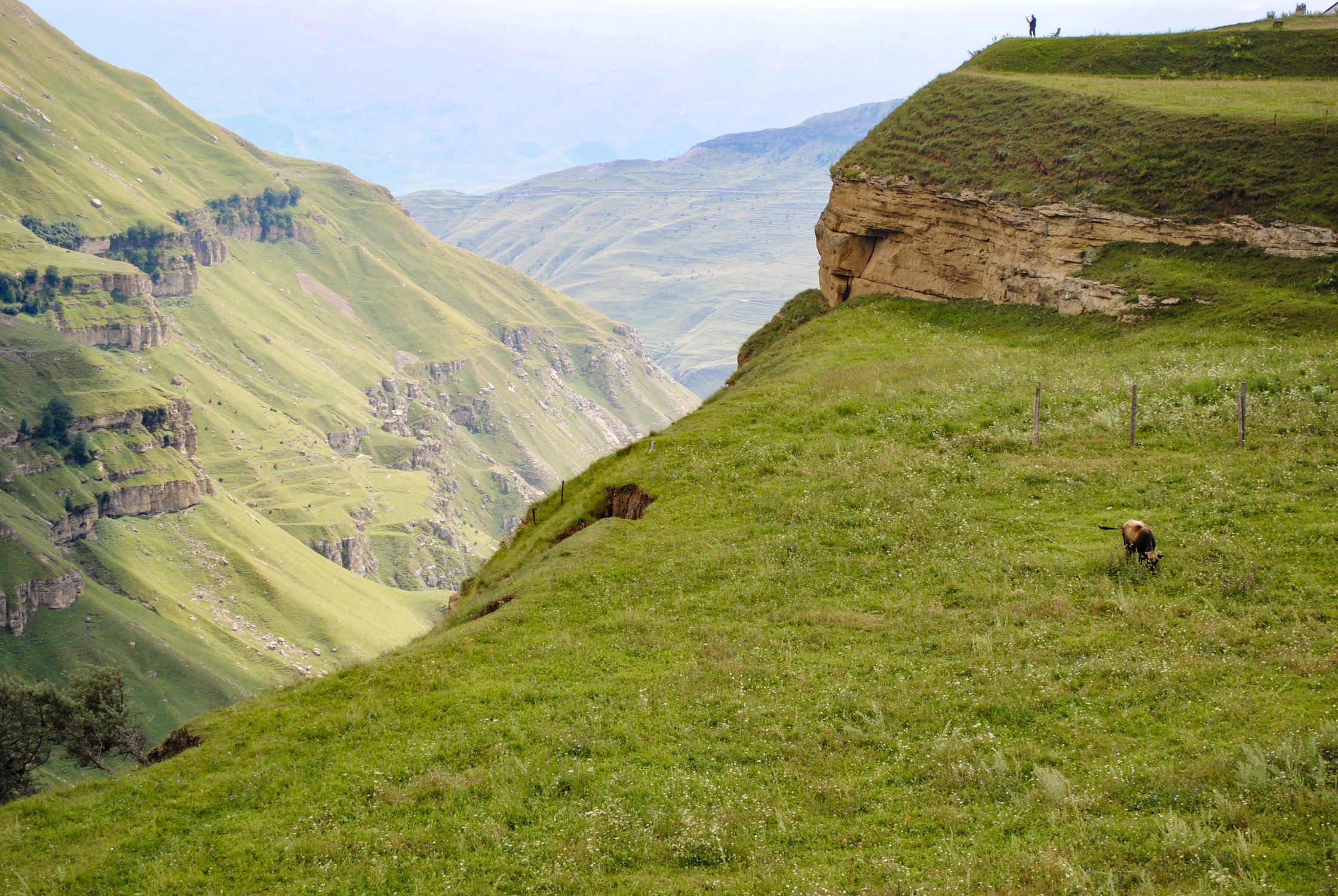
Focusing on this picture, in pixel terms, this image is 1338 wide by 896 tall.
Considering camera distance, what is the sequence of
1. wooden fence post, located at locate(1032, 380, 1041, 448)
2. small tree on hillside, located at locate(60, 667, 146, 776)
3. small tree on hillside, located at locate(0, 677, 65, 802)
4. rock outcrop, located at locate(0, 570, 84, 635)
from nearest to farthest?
wooden fence post, located at locate(1032, 380, 1041, 448) < small tree on hillside, located at locate(60, 667, 146, 776) < small tree on hillside, located at locate(0, 677, 65, 802) < rock outcrop, located at locate(0, 570, 84, 635)

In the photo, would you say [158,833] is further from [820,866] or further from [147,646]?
[147,646]

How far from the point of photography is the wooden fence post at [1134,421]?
2567cm

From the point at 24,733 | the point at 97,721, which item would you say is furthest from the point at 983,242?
the point at 24,733

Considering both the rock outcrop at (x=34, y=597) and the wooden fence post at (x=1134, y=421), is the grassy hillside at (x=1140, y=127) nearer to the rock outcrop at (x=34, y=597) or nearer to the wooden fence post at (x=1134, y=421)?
the wooden fence post at (x=1134, y=421)

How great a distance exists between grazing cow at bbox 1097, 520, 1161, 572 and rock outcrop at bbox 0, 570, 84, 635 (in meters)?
192

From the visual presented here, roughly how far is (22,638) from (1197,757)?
196 metres

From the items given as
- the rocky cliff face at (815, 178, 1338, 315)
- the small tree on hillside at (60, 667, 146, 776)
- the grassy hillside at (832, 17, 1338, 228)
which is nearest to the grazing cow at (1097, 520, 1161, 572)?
the rocky cliff face at (815, 178, 1338, 315)

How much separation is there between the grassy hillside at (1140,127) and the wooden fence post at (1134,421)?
14.3m

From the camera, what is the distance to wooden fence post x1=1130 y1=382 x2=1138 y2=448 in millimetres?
25669

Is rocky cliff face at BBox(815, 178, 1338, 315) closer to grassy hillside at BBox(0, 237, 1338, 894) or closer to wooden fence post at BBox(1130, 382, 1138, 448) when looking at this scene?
grassy hillside at BBox(0, 237, 1338, 894)

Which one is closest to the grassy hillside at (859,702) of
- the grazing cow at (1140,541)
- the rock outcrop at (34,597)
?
the grazing cow at (1140,541)

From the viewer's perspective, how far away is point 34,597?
170 m

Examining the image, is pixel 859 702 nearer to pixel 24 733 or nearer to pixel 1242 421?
pixel 1242 421

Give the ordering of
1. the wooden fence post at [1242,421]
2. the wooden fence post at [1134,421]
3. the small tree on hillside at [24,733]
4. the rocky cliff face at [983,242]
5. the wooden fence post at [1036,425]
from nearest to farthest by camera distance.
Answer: the wooden fence post at [1242,421] → the wooden fence post at [1134,421] → the wooden fence post at [1036,425] → the small tree on hillside at [24,733] → the rocky cliff face at [983,242]
